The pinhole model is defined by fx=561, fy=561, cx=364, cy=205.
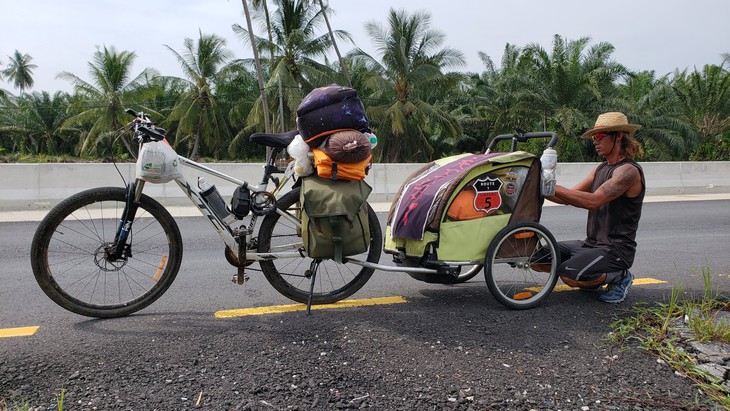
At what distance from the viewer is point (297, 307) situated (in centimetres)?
388

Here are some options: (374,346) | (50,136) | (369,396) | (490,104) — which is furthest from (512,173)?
(50,136)

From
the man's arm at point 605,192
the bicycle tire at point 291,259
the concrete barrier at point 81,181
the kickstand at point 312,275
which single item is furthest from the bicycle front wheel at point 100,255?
the concrete barrier at point 81,181

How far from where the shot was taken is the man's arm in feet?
12.7

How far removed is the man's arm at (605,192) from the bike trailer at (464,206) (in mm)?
192

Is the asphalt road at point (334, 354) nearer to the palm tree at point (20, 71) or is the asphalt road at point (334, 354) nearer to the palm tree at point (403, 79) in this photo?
the palm tree at point (403, 79)

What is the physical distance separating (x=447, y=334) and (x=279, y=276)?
4.09 ft

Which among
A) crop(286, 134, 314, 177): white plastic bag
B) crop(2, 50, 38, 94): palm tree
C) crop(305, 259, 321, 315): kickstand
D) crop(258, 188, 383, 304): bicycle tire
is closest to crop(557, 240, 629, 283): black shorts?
crop(258, 188, 383, 304): bicycle tire

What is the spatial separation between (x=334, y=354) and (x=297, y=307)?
96 cm

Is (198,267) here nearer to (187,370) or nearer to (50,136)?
(187,370)

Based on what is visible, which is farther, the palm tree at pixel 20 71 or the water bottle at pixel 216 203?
the palm tree at pixel 20 71

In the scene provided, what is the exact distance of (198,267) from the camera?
5.45m

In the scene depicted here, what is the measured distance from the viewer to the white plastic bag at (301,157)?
3520 millimetres

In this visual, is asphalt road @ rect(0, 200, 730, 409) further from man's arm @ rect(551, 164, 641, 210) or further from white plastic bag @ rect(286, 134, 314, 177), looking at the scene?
white plastic bag @ rect(286, 134, 314, 177)

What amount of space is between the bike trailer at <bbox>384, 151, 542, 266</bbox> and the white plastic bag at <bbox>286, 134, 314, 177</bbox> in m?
0.72
